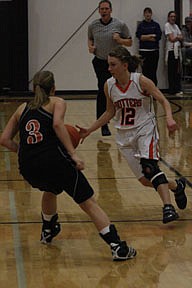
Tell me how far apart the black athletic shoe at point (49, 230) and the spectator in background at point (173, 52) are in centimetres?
1216

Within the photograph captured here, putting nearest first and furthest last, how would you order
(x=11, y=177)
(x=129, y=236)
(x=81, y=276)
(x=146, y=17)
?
(x=81, y=276)
(x=129, y=236)
(x=11, y=177)
(x=146, y=17)

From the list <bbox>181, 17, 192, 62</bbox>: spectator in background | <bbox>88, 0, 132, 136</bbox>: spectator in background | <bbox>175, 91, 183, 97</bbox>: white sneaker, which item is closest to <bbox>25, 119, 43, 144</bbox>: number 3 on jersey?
<bbox>88, 0, 132, 136</bbox>: spectator in background

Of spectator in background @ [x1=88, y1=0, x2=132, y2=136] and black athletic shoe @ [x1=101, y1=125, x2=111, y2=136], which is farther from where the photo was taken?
black athletic shoe @ [x1=101, y1=125, x2=111, y2=136]

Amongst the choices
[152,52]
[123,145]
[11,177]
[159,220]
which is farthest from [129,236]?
[152,52]

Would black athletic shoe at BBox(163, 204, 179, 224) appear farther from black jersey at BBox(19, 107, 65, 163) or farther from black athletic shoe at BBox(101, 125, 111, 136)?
black athletic shoe at BBox(101, 125, 111, 136)

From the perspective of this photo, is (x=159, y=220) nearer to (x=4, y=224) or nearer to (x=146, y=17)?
(x=4, y=224)

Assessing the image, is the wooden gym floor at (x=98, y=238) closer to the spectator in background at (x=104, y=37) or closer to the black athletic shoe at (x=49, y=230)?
the black athletic shoe at (x=49, y=230)

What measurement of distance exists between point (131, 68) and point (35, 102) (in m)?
1.35

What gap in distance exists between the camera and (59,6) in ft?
57.7

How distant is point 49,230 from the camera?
221 inches

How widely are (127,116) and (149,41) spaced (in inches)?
439

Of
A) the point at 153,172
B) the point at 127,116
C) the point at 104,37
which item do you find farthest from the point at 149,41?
the point at 153,172

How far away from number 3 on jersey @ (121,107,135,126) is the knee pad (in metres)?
0.38

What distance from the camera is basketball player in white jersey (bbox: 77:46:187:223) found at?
612cm
